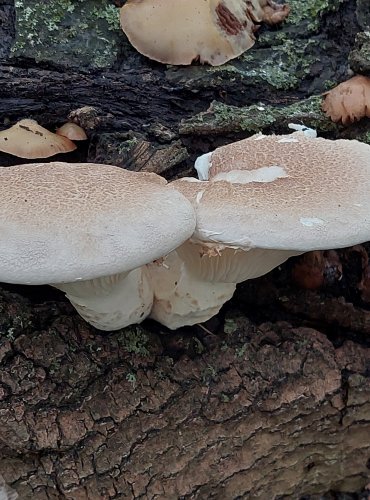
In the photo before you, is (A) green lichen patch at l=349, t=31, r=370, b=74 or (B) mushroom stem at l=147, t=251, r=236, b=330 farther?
(A) green lichen patch at l=349, t=31, r=370, b=74

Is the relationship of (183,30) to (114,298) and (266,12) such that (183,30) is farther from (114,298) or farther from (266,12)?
(114,298)

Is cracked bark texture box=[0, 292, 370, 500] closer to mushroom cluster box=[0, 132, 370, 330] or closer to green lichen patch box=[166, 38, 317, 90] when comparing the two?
mushroom cluster box=[0, 132, 370, 330]

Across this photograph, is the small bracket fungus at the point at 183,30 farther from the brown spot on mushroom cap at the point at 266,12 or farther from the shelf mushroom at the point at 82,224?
the shelf mushroom at the point at 82,224

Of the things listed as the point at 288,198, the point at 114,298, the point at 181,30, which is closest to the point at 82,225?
the point at 114,298

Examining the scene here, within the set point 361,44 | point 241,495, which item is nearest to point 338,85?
point 361,44

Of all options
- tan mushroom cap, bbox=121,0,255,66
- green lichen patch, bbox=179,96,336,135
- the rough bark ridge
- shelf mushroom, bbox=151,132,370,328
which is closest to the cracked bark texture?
the rough bark ridge
